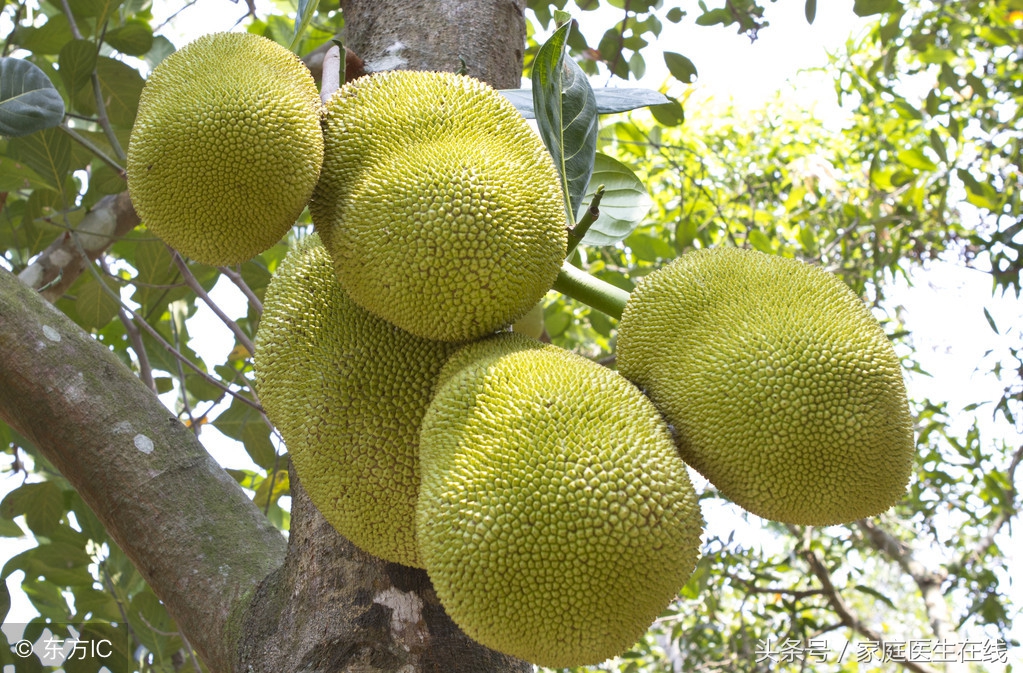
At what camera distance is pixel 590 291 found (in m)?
1.02

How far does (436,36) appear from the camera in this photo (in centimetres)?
126

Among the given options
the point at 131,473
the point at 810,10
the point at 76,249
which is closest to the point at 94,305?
the point at 76,249

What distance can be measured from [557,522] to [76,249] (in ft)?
4.57

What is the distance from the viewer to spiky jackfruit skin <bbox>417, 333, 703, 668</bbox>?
2.13 feet

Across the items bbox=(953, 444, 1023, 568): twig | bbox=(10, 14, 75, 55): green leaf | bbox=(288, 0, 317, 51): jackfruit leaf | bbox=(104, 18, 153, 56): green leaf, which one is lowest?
bbox=(953, 444, 1023, 568): twig

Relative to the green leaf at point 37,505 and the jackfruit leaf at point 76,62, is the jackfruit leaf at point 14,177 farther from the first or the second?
the green leaf at point 37,505

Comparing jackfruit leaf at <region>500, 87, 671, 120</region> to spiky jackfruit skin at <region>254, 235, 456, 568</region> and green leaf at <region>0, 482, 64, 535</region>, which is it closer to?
spiky jackfruit skin at <region>254, 235, 456, 568</region>

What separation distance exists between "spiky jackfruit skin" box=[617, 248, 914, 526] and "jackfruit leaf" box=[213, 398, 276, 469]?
1209 millimetres

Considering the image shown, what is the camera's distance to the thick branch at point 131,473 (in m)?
1.04

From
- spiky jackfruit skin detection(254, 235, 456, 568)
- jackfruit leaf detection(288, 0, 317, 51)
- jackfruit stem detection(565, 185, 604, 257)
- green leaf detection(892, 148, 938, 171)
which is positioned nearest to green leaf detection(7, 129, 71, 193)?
jackfruit leaf detection(288, 0, 317, 51)

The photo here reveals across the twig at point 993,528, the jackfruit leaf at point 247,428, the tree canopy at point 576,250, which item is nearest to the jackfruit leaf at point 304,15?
the tree canopy at point 576,250

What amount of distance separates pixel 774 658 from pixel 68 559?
2286 millimetres

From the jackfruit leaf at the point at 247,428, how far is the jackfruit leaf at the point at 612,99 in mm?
1001

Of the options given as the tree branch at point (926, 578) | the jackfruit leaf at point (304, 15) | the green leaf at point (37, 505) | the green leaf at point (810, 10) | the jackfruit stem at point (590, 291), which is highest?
the green leaf at point (810, 10)
